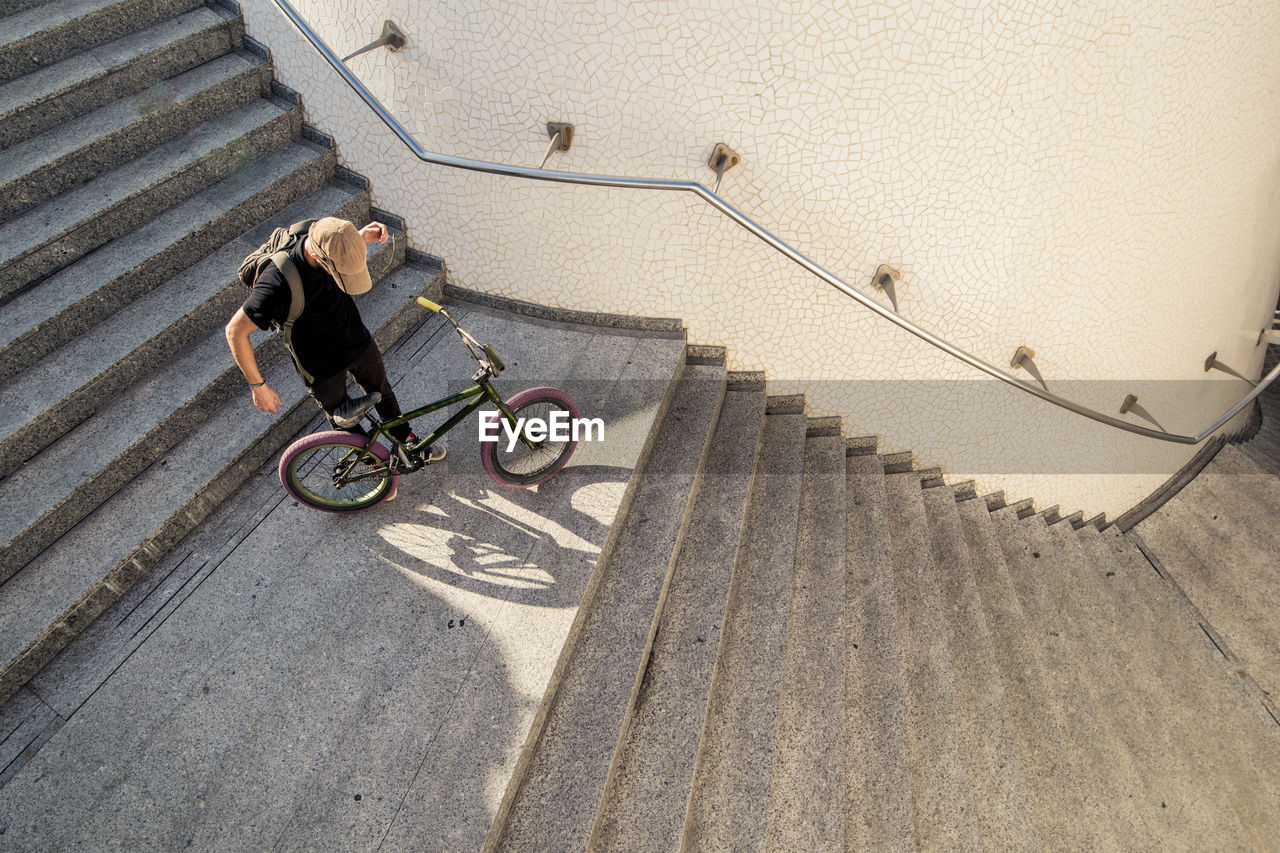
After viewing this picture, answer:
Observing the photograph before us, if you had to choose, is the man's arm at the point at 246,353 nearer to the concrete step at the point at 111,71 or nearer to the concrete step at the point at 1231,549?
the concrete step at the point at 111,71

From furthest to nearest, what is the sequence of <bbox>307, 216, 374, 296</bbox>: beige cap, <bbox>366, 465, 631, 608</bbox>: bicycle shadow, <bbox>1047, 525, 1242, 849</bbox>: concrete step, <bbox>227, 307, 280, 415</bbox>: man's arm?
<bbox>1047, 525, 1242, 849</bbox>: concrete step < <bbox>366, 465, 631, 608</bbox>: bicycle shadow < <bbox>227, 307, 280, 415</bbox>: man's arm < <bbox>307, 216, 374, 296</bbox>: beige cap

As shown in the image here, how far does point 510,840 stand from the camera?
2.18 meters

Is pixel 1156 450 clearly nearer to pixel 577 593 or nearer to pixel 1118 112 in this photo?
pixel 1118 112

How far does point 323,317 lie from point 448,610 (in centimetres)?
121

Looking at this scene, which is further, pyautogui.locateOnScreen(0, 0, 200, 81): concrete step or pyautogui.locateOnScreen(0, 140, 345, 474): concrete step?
pyautogui.locateOnScreen(0, 0, 200, 81): concrete step

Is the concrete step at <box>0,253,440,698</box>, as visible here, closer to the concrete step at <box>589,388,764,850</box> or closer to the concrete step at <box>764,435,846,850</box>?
the concrete step at <box>589,388,764,850</box>

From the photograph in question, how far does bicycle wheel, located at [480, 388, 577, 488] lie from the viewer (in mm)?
2795

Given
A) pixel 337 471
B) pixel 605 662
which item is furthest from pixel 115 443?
pixel 605 662

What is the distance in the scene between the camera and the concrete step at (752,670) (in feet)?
7.91

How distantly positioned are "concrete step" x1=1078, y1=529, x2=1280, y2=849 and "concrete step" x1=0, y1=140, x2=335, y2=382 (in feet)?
16.9

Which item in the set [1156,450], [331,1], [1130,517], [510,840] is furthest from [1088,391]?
[331,1]

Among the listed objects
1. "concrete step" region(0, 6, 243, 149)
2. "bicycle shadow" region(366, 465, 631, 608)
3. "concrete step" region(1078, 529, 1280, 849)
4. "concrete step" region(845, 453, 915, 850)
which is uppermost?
"concrete step" region(0, 6, 243, 149)

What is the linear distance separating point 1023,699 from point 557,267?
133 inches

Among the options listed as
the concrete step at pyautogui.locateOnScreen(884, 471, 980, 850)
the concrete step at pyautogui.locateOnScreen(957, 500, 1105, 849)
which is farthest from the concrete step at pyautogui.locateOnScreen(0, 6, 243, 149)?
the concrete step at pyautogui.locateOnScreen(957, 500, 1105, 849)
